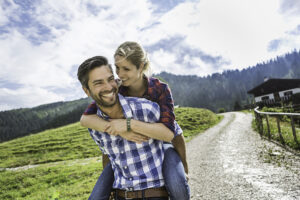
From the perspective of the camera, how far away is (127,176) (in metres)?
1.84

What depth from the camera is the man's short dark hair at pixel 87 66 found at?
73.2 inches

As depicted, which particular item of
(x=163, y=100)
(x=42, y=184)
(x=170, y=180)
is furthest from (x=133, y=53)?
(x=42, y=184)

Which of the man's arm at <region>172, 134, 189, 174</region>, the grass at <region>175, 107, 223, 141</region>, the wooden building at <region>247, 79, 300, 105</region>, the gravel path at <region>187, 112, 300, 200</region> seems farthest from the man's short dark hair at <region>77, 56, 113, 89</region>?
the wooden building at <region>247, 79, 300, 105</region>

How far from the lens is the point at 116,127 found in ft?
5.85

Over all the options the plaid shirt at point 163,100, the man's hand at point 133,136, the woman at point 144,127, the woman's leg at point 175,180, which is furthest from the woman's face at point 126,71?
the woman's leg at point 175,180

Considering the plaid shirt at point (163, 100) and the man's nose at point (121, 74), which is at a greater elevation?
the man's nose at point (121, 74)

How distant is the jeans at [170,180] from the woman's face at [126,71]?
0.85 m

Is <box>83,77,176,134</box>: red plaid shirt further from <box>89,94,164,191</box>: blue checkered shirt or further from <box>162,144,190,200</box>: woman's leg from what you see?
<box>162,144,190,200</box>: woman's leg

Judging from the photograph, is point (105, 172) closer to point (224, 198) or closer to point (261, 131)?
point (224, 198)

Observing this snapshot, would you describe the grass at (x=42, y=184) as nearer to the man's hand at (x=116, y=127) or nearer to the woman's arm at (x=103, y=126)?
the woman's arm at (x=103, y=126)

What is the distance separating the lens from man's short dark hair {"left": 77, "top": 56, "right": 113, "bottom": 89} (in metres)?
1.86

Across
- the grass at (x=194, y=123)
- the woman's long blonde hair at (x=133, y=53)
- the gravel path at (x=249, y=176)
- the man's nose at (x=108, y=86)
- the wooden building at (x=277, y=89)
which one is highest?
the woman's long blonde hair at (x=133, y=53)

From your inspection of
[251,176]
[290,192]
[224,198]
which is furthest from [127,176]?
[251,176]

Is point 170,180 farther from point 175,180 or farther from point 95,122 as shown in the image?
point 95,122
